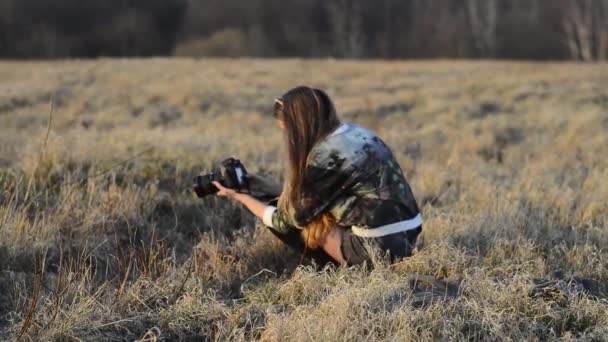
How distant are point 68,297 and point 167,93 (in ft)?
36.2

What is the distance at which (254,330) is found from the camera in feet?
9.23

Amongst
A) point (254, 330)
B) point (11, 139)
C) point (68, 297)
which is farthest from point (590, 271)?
point (11, 139)

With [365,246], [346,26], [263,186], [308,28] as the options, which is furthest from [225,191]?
[346,26]

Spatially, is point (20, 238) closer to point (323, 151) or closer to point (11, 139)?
point (323, 151)

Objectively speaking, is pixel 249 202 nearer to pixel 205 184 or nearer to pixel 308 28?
pixel 205 184

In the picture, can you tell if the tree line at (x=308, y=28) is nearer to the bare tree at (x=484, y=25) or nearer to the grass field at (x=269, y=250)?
the bare tree at (x=484, y=25)

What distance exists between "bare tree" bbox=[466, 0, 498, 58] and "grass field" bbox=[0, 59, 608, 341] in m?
31.2

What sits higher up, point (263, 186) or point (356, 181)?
point (356, 181)

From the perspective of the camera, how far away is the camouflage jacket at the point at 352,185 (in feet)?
11.1

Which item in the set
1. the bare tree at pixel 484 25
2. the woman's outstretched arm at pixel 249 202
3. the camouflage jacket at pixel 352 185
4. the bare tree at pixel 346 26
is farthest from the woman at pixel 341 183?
the bare tree at pixel 346 26

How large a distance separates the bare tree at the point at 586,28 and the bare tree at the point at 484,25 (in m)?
4.08

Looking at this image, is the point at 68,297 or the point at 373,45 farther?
the point at 373,45

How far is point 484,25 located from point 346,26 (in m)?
8.62

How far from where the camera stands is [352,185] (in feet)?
11.3
